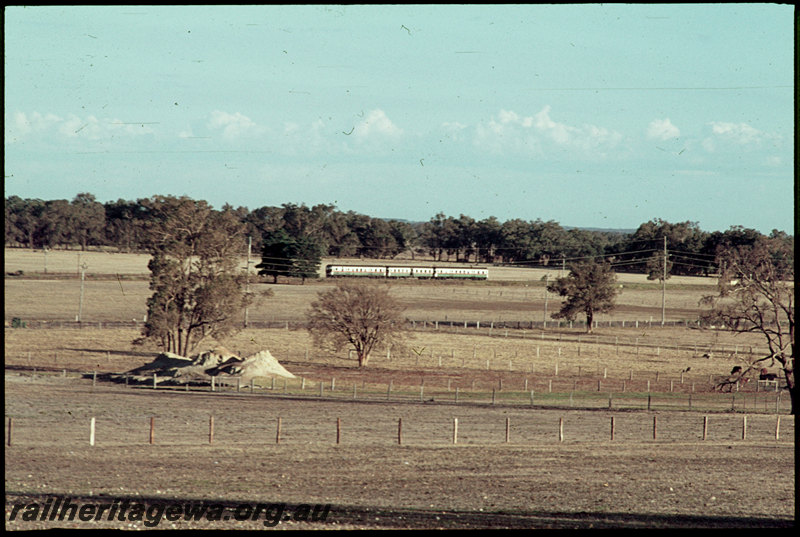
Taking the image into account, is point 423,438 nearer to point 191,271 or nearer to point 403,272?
point 191,271

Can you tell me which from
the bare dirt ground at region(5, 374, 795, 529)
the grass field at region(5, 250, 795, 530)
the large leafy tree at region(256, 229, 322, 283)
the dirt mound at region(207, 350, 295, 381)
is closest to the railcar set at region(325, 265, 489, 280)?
the large leafy tree at region(256, 229, 322, 283)

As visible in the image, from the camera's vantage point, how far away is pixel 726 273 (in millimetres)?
40219

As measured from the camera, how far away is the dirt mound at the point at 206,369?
50.2m

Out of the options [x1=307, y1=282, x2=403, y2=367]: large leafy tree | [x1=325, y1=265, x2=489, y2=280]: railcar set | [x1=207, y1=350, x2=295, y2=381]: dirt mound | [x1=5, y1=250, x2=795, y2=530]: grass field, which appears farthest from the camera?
[x1=325, y1=265, x2=489, y2=280]: railcar set

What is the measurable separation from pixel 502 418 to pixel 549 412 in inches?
138

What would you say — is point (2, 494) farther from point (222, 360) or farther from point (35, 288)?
point (35, 288)

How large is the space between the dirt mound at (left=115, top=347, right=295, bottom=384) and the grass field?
157cm

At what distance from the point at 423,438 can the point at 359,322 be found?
93.4 feet

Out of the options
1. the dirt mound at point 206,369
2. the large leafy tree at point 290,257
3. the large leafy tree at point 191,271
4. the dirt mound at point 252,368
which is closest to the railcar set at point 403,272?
the large leafy tree at point 290,257

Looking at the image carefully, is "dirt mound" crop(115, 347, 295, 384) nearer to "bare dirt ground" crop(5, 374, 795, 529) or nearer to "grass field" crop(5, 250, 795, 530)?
"grass field" crop(5, 250, 795, 530)

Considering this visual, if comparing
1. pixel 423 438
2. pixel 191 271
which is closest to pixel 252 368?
pixel 191 271

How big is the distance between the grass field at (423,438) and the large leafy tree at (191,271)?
4.32 metres

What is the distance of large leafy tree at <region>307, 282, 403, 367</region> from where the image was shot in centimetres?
6012

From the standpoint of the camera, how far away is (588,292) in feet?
285
